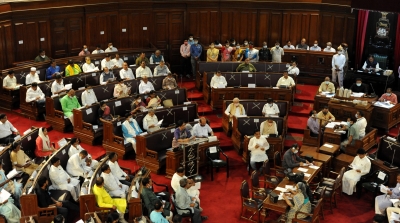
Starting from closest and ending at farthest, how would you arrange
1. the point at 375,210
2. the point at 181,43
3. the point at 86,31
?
the point at 375,210 < the point at 86,31 < the point at 181,43

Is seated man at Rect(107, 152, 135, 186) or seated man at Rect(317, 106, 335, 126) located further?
seated man at Rect(317, 106, 335, 126)

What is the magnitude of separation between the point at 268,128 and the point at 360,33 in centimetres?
647

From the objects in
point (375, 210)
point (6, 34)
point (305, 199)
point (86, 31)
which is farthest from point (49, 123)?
point (375, 210)

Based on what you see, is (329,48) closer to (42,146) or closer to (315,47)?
(315,47)

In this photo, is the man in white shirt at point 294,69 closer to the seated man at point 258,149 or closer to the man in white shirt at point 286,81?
the man in white shirt at point 286,81

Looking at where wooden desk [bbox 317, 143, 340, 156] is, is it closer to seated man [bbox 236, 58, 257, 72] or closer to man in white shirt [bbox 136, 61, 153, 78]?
seated man [bbox 236, 58, 257, 72]

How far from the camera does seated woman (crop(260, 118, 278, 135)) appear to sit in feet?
43.7

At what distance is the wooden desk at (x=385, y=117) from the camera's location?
47.4 ft

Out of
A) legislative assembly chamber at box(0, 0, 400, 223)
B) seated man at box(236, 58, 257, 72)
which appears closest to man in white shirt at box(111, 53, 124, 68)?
legislative assembly chamber at box(0, 0, 400, 223)

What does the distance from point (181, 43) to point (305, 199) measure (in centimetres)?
1043

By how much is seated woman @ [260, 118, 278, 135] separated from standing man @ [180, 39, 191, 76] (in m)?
5.80

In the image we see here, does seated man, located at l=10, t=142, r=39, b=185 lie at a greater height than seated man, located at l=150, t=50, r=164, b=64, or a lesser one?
lesser

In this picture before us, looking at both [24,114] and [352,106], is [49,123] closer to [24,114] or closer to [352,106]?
[24,114]

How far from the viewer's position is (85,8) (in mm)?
17578
